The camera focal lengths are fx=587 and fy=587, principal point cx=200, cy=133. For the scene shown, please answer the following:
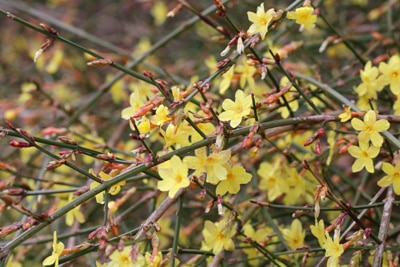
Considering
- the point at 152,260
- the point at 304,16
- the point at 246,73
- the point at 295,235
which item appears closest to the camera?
the point at 152,260

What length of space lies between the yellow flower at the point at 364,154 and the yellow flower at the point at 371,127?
0.09 feet

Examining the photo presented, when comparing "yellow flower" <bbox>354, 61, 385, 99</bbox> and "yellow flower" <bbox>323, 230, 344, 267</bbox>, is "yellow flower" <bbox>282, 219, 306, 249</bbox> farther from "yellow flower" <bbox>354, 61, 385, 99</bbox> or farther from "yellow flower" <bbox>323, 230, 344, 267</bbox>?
"yellow flower" <bbox>354, 61, 385, 99</bbox>

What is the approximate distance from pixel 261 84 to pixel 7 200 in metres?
1.88

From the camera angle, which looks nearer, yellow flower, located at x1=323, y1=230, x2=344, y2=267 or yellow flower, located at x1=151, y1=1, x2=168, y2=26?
yellow flower, located at x1=323, y1=230, x2=344, y2=267

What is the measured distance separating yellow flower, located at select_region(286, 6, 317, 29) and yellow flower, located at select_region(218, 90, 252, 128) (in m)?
0.29

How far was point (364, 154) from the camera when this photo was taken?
1.58 metres

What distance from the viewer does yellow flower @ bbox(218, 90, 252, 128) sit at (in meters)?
1.49

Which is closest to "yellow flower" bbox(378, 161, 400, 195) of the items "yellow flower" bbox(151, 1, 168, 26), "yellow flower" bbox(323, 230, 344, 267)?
"yellow flower" bbox(323, 230, 344, 267)

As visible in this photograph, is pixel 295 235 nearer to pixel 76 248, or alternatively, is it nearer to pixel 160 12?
pixel 76 248

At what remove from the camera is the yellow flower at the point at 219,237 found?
1606 mm

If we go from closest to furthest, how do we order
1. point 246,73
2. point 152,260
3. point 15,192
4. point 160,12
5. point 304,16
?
point 152,260 → point 15,192 → point 304,16 → point 246,73 → point 160,12

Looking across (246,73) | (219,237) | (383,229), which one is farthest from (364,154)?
(246,73)

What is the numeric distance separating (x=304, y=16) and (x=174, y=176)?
602 millimetres

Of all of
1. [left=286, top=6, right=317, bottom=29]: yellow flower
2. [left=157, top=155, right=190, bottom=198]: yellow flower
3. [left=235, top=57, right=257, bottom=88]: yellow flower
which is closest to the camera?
[left=157, top=155, right=190, bottom=198]: yellow flower
